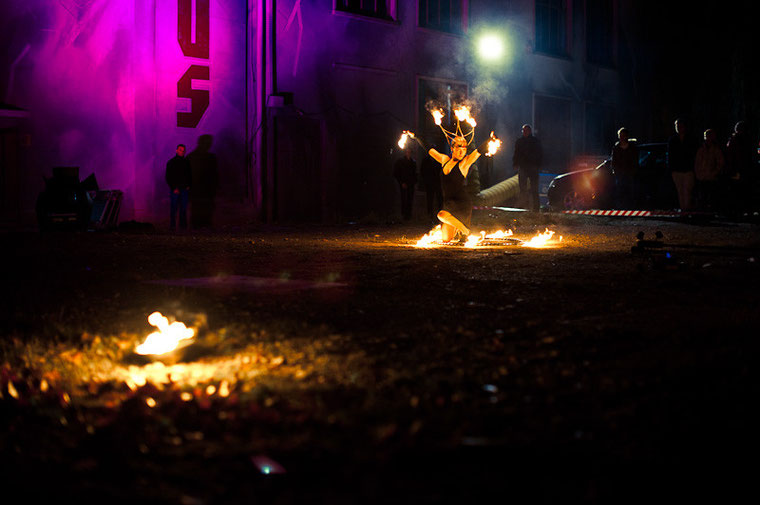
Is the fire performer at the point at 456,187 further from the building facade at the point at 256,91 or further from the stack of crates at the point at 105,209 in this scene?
the building facade at the point at 256,91

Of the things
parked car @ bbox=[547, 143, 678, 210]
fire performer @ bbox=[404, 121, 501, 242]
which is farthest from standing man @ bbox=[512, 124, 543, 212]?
fire performer @ bbox=[404, 121, 501, 242]

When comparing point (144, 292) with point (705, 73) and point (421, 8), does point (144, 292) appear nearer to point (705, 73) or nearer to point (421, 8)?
point (421, 8)

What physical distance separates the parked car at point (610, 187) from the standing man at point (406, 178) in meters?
3.93

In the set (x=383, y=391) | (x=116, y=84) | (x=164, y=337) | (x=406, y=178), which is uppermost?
(x=116, y=84)

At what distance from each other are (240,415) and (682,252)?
9103 mm

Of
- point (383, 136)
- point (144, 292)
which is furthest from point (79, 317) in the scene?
point (383, 136)

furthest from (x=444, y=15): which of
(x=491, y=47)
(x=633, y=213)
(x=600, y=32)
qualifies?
(x=633, y=213)

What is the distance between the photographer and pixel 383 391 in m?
3.91

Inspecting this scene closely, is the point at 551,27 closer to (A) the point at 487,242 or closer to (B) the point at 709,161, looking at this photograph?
(B) the point at 709,161

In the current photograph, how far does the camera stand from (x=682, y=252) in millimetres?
11281

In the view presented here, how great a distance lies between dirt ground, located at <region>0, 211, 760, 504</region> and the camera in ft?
9.55

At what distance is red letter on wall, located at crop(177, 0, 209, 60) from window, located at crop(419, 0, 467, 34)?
23.5 feet

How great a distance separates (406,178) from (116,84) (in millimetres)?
7507

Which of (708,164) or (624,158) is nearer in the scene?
(708,164)
